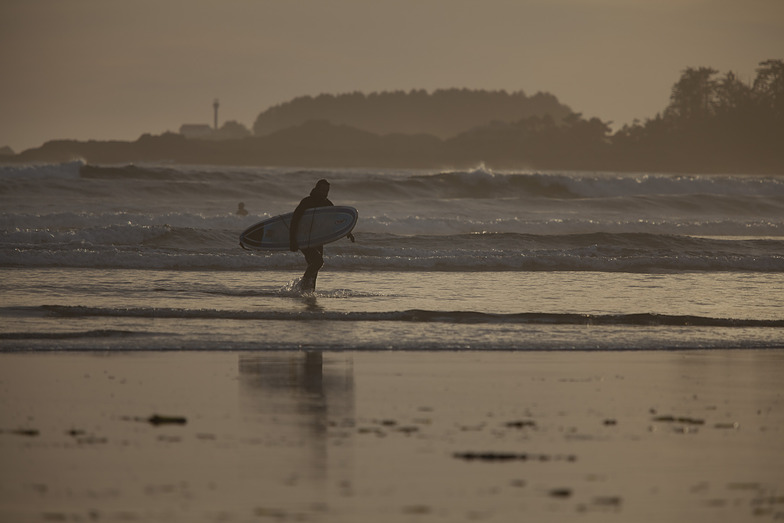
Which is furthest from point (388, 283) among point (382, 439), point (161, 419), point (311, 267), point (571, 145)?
point (571, 145)

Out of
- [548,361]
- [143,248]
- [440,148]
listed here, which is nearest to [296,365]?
[548,361]

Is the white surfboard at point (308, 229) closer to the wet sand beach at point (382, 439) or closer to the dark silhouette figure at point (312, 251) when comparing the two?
the dark silhouette figure at point (312, 251)

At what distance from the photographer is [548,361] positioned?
398 inches

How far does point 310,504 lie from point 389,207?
3421cm

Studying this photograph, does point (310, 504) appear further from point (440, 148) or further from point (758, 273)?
point (440, 148)

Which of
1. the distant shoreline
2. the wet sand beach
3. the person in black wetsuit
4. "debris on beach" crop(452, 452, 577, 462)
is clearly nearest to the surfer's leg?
the person in black wetsuit

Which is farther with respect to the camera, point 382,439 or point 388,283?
point 388,283

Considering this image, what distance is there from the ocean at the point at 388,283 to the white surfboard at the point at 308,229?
0.75 metres

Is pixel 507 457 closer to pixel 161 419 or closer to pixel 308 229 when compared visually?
pixel 161 419

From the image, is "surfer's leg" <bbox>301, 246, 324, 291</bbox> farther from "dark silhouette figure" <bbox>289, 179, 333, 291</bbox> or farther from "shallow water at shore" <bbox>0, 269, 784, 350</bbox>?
"shallow water at shore" <bbox>0, 269, 784, 350</bbox>

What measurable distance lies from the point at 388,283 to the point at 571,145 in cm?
11822

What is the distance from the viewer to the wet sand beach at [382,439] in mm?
5422

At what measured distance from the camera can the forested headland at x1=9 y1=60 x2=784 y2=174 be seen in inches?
5044

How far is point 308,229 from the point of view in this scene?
16.1 metres
